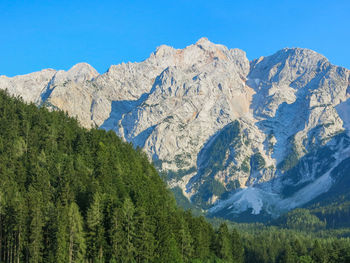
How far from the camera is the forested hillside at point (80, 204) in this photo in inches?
4168

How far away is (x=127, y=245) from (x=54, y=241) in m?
20.3

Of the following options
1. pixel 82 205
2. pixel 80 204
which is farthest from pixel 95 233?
pixel 80 204

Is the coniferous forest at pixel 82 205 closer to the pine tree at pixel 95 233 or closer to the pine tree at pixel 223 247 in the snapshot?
the pine tree at pixel 95 233

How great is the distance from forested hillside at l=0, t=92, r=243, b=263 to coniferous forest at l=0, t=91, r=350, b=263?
250 mm

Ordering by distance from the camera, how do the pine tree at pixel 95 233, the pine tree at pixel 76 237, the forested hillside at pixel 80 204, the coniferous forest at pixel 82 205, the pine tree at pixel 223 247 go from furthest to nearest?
the pine tree at pixel 223 247 < the pine tree at pixel 95 233 < the pine tree at pixel 76 237 < the coniferous forest at pixel 82 205 < the forested hillside at pixel 80 204

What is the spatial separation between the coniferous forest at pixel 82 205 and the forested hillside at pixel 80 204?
0.25 meters

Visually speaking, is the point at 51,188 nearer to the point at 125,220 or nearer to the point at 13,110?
the point at 125,220

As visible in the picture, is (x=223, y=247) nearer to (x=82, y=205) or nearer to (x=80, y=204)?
(x=82, y=205)

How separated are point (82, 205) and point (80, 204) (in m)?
0.81

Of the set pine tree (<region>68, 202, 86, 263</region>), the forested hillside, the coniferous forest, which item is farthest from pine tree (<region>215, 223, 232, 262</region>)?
pine tree (<region>68, 202, 86, 263</region>)

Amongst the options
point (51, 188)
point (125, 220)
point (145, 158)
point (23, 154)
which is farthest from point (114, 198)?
point (145, 158)

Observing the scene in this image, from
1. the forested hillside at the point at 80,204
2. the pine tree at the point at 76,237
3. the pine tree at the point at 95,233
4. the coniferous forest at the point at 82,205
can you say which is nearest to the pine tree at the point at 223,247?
the forested hillside at the point at 80,204

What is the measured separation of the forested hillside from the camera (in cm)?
10588

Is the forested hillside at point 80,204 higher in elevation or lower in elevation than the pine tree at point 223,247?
higher
